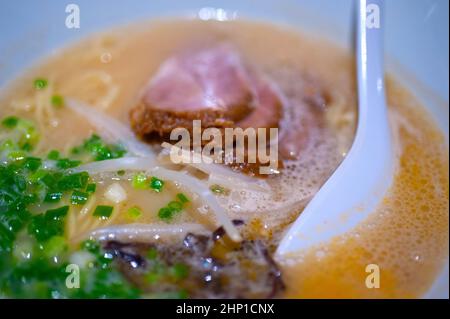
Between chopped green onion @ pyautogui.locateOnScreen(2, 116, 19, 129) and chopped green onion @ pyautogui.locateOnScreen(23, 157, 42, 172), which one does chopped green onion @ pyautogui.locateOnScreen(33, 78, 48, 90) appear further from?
chopped green onion @ pyautogui.locateOnScreen(23, 157, 42, 172)

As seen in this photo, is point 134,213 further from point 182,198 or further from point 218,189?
point 218,189

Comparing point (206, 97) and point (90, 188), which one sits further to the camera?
point (206, 97)

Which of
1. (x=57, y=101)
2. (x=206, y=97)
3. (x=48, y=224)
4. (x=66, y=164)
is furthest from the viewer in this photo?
(x=57, y=101)

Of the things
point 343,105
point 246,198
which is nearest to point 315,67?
point 343,105

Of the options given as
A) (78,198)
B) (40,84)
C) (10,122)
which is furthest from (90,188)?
(40,84)

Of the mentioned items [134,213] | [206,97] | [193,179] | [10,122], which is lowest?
[134,213]

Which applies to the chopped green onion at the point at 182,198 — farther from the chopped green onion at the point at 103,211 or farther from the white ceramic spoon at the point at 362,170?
the white ceramic spoon at the point at 362,170

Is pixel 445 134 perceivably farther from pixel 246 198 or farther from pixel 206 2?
pixel 206 2
